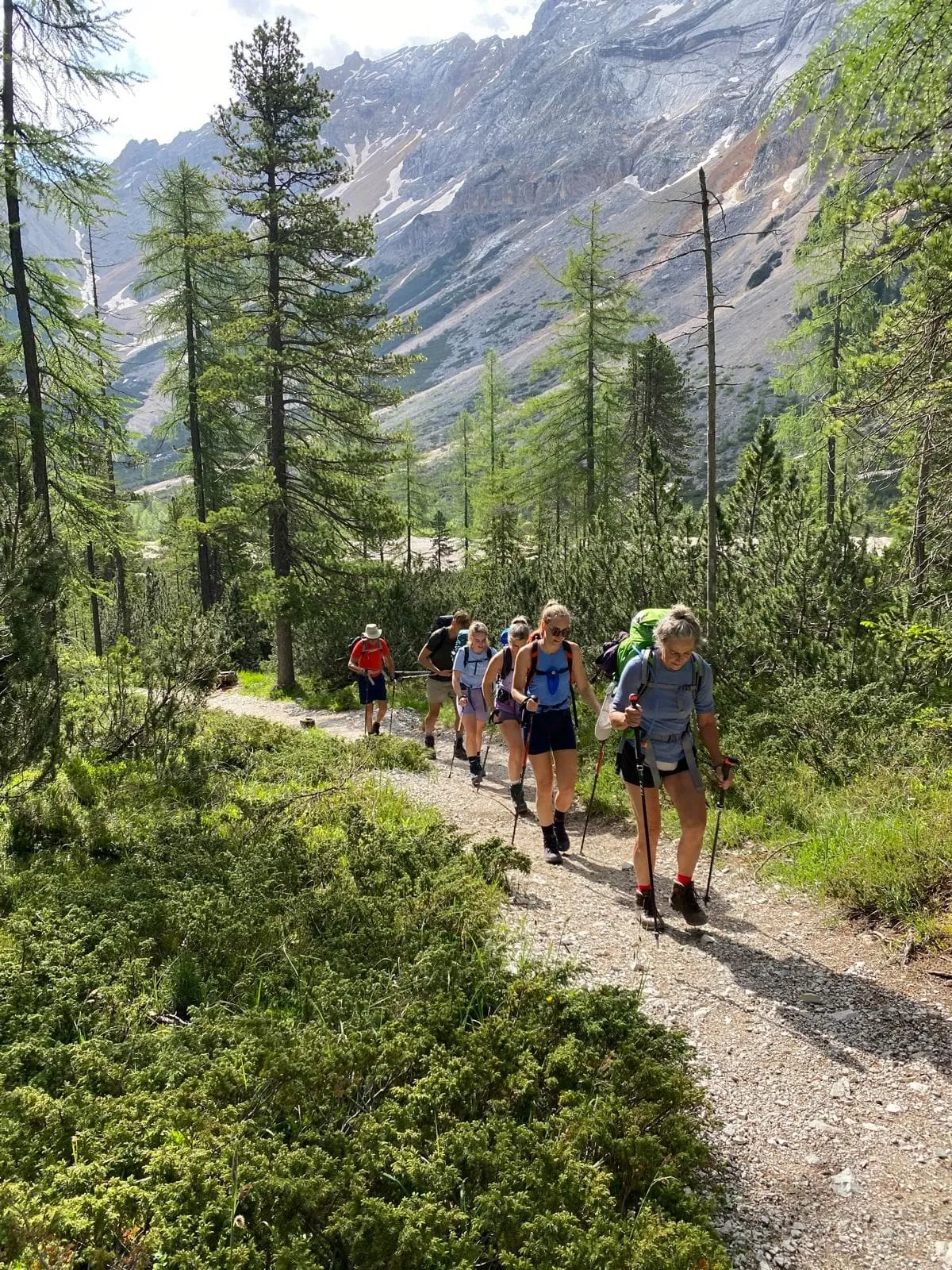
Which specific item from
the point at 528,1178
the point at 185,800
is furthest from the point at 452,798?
the point at 528,1178

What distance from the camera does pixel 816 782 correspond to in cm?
689

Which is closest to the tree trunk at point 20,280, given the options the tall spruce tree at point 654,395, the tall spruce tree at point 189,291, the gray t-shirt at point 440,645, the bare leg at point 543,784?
the gray t-shirt at point 440,645

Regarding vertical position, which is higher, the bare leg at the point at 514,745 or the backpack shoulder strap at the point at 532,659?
the backpack shoulder strap at the point at 532,659

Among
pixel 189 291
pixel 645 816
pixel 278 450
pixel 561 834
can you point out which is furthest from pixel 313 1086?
pixel 189 291

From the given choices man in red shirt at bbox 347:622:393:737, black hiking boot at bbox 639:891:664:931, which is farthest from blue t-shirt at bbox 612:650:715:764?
man in red shirt at bbox 347:622:393:737

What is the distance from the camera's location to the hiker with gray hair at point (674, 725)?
4.72 m

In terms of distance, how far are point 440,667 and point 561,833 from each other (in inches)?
204

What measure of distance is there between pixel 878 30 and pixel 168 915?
7468mm

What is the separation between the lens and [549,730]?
247 inches

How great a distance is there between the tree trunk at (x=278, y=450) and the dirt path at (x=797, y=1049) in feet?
38.6

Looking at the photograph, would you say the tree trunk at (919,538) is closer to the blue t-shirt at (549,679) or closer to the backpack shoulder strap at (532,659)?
the blue t-shirt at (549,679)

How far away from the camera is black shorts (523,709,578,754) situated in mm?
6250

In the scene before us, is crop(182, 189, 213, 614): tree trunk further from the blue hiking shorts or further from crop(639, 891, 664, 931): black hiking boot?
crop(639, 891, 664, 931): black hiking boot

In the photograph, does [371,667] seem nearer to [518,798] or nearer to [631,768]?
[518,798]
